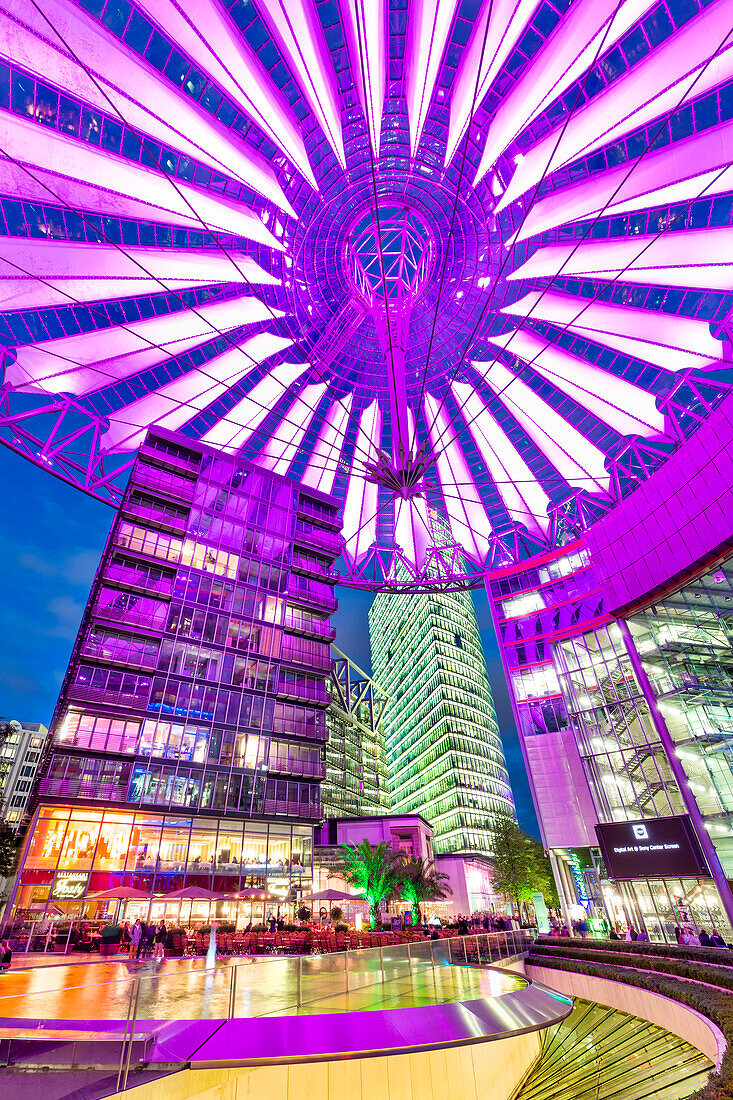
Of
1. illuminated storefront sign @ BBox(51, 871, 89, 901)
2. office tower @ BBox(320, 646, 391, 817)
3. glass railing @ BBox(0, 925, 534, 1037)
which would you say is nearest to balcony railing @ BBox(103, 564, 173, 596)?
illuminated storefront sign @ BBox(51, 871, 89, 901)

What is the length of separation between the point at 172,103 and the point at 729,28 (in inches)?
738

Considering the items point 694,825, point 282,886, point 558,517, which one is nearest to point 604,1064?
point 694,825

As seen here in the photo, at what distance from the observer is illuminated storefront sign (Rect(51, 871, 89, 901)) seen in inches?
1211

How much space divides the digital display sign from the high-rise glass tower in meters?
46.9

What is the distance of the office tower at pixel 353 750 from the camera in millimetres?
74500

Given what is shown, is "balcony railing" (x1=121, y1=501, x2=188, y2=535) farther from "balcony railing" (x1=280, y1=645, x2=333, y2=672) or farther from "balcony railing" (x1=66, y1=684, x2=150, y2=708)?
"balcony railing" (x1=280, y1=645, x2=333, y2=672)

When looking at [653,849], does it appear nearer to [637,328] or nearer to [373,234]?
[637,328]

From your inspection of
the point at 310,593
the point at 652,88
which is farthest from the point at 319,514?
the point at 652,88

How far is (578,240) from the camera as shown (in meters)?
26.2

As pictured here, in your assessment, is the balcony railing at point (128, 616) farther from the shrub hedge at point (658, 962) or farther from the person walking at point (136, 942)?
the shrub hedge at point (658, 962)

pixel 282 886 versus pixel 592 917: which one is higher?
pixel 282 886

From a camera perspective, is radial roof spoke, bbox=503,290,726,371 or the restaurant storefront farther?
the restaurant storefront

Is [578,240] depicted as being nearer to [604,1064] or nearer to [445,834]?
[604,1064]

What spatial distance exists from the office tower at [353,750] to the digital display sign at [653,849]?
30836 millimetres
